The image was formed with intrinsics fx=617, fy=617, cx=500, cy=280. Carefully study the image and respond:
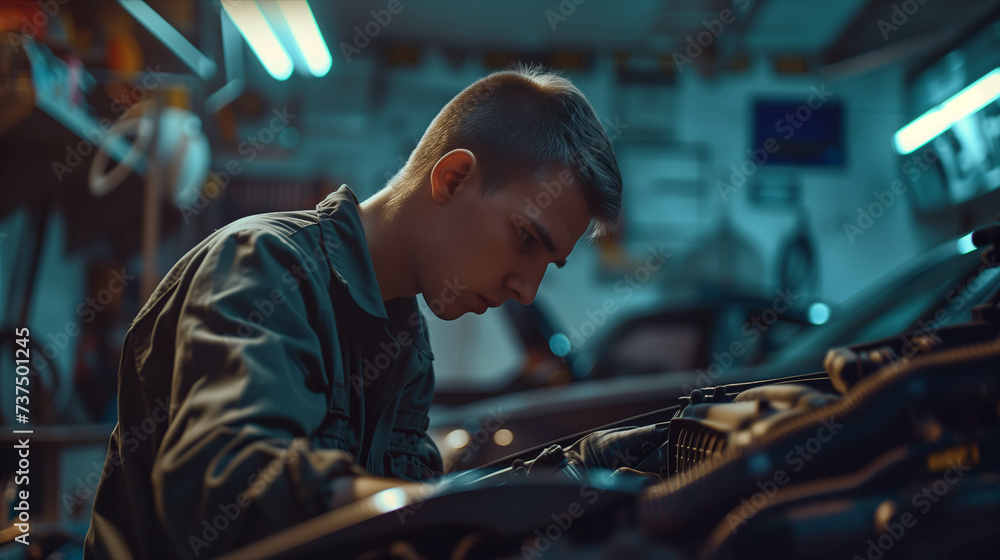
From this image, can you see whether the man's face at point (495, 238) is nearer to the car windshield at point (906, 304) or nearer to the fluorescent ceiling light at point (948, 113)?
the car windshield at point (906, 304)

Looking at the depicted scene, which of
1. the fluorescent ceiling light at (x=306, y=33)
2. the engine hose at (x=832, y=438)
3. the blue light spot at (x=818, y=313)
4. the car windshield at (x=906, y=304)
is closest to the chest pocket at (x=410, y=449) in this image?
the engine hose at (x=832, y=438)

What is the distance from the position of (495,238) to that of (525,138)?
17 cm

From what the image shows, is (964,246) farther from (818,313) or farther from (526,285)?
(526,285)

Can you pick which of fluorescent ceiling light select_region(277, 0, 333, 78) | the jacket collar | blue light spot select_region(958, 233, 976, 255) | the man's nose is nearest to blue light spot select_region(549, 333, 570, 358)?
blue light spot select_region(958, 233, 976, 255)

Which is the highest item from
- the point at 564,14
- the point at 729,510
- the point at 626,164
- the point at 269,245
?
the point at 564,14

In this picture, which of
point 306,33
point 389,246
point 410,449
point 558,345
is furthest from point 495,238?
point 306,33

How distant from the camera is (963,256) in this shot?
62.7 inches

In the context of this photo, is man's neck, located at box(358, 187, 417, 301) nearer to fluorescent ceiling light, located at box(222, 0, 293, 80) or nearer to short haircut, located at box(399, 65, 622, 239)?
short haircut, located at box(399, 65, 622, 239)

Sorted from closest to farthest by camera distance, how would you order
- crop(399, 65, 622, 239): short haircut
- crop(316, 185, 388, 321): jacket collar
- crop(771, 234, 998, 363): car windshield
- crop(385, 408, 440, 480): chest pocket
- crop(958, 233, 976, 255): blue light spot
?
1. crop(316, 185, 388, 321): jacket collar
2. crop(399, 65, 622, 239): short haircut
3. crop(385, 408, 440, 480): chest pocket
4. crop(771, 234, 998, 363): car windshield
5. crop(958, 233, 976, 255): blue light spot

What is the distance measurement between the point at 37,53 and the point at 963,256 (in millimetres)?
2950

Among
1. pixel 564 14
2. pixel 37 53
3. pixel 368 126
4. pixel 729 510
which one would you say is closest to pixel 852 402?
pixel 729 510

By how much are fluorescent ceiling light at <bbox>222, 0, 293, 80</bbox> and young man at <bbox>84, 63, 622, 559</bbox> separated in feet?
6.33

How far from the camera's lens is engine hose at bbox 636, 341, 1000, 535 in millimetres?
432

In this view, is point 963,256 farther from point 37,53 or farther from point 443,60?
point 443,60
